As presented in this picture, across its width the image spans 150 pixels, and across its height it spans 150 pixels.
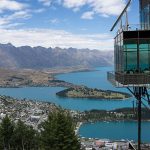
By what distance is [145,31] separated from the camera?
19.6m

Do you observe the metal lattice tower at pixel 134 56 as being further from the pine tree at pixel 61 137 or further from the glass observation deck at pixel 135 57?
the pine tree at pixel 61 137

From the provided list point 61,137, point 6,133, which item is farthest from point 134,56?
point 6,133

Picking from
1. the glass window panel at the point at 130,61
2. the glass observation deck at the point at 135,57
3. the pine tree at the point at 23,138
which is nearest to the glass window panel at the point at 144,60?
the glass observation deck at the point at 135,57

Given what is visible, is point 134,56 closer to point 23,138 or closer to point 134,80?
point 134,80

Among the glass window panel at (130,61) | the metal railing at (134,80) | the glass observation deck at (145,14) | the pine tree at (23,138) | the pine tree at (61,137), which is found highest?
the glass observation deck at (145,14)

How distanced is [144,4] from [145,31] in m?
2.64

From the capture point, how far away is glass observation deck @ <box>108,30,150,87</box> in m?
19.3

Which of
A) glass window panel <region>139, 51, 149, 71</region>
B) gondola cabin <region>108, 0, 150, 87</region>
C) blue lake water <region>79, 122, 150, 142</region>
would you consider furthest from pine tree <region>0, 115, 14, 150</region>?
blue lake water <region>79, 122, 150, 142</region>

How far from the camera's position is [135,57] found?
763 inches

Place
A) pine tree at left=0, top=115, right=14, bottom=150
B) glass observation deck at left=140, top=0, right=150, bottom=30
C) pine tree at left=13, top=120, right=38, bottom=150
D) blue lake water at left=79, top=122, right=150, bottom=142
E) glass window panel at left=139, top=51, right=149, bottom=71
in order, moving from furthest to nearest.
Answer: blue lake water at left=79, top=122, right=150, bottom=142
pine tree at left=13, top=120, right=38, bottom=150
pine tree at left=0, top=115, right=14, bottom=150
glass observation deck at left=140, top=0, right=150, bottom=30
glass window panel at left=139, top=51, right=149, bottom=71

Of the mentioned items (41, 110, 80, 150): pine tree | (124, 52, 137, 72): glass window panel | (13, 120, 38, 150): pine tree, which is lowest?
(13, 120, 38, 150): pine tree

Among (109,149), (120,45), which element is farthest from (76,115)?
(120,45)

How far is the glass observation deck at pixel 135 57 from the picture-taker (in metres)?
19.3

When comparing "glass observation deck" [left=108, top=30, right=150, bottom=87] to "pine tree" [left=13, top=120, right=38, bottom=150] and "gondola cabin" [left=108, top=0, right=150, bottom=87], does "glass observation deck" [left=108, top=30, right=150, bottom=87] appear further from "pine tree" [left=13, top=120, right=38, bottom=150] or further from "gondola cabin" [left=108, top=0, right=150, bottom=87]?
"pine tree" [left=13, top=120, right=38, bottom=150]
